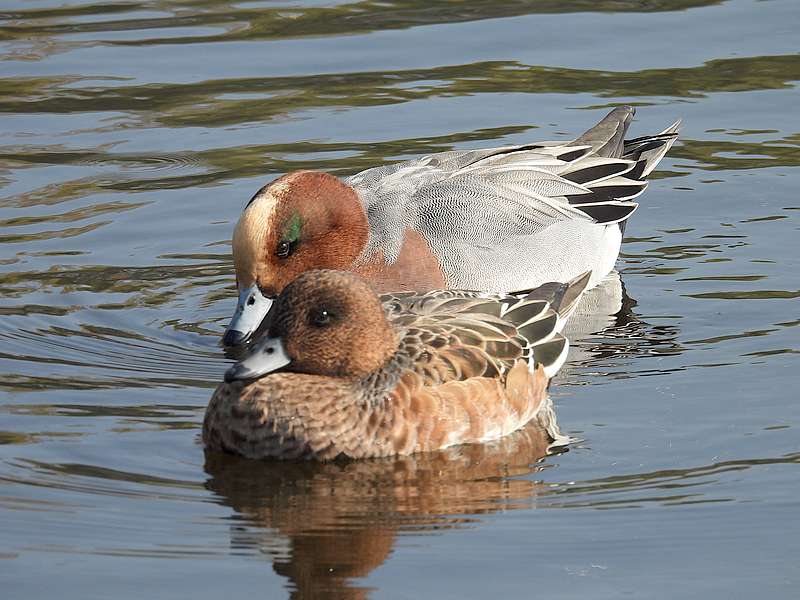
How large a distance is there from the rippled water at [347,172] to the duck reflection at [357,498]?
0.02m

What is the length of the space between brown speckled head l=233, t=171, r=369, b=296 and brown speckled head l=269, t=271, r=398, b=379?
1274 mm

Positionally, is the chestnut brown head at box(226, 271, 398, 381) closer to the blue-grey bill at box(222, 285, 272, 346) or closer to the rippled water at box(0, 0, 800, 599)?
the rippled water at box(0, 0, 800, 599)

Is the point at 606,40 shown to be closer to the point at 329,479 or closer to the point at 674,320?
the point at 674,320

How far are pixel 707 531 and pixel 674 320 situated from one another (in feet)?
9.86

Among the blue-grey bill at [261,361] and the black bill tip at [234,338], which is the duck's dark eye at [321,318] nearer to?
the blue-grey bill at [261,361]

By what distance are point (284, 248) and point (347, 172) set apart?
7.79ft

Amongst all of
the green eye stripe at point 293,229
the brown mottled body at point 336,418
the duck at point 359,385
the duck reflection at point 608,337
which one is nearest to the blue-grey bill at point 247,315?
the green eye stripe at point 293,229

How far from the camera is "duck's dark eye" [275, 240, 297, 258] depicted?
8.45 m

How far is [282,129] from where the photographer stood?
38.3 ft

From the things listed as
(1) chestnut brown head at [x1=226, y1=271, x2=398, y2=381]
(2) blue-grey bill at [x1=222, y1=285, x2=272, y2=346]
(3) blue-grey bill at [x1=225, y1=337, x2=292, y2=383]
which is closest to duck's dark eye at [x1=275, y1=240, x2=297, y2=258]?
(2) blue-grey bill at [x1=222, y1=285, x2=272, y2=346]

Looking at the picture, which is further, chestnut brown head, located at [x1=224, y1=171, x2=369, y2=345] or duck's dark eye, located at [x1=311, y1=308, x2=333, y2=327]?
chestnut brown head, located at [x1=224, y1=171, x2=369, y2=345]

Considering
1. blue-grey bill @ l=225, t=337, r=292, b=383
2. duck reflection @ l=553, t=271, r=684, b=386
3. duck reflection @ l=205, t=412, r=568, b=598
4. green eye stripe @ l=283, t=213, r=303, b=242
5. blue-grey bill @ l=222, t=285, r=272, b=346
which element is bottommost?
duck reflection @ l=205, t=412, r=568, b=598

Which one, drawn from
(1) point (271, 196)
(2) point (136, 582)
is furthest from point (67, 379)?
(2) point (136, 582)

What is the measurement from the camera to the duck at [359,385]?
686 cm
